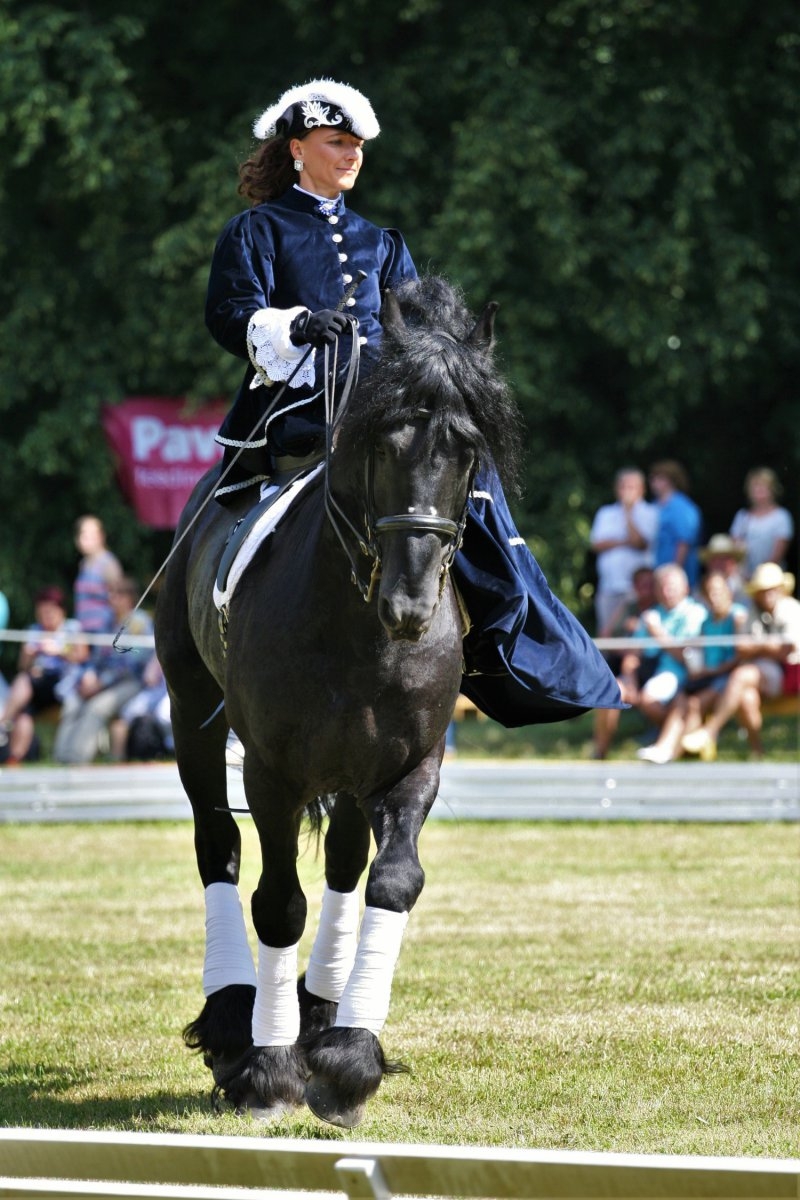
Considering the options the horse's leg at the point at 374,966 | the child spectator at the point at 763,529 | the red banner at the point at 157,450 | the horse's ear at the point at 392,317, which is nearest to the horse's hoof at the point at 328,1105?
the horse's leg at the point at 374,966

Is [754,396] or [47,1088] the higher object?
[754,396]

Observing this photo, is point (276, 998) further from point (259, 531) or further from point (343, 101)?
point (343, 101)

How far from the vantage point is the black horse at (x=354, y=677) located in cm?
454

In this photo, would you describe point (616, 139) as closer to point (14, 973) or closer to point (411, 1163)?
point (14, 973)

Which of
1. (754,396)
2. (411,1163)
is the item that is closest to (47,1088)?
(411,1163)

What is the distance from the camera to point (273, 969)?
5.29m

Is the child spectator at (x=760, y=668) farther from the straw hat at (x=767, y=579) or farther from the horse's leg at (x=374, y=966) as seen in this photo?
the horse's leg at (x=374, y=966)

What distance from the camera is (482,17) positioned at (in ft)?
59.6

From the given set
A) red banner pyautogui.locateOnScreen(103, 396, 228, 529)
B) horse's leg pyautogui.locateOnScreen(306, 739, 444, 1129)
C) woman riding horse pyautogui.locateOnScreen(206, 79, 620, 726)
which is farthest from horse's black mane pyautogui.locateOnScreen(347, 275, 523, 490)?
red banner pyautogui.locateOnScreen(103, 396, 228, 529)

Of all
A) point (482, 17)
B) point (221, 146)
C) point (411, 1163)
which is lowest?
point (411, 1163)

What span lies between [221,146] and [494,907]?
10739 mm

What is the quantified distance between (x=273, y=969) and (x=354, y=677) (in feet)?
3.28

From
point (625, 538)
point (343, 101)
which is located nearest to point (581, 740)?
point (625, 538)

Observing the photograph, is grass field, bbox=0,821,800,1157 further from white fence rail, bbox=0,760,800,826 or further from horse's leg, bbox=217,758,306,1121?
white fence rail, bbox=0,760,800,826
